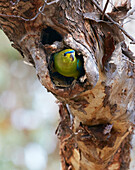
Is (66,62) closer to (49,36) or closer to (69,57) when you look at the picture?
(69,57)

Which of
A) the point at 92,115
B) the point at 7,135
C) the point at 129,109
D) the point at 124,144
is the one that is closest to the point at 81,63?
the point at 92,115

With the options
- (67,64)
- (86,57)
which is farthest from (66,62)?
(86,57)

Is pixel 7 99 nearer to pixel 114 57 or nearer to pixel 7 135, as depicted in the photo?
→ pixel 7 135

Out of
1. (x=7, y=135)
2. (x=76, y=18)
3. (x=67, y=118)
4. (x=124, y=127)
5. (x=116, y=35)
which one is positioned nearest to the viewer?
(x=76, y=18)

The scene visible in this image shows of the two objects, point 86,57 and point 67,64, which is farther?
point 67,64

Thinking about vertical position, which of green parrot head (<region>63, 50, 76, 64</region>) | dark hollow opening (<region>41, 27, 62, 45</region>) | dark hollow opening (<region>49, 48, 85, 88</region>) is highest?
dark hollow opening (<region>41, 27, 62, 45</region>)

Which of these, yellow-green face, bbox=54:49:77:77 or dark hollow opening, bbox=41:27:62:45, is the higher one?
dark hollow opening, bbox=41:27:62:45

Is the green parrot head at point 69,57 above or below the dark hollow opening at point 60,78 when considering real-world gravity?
above
